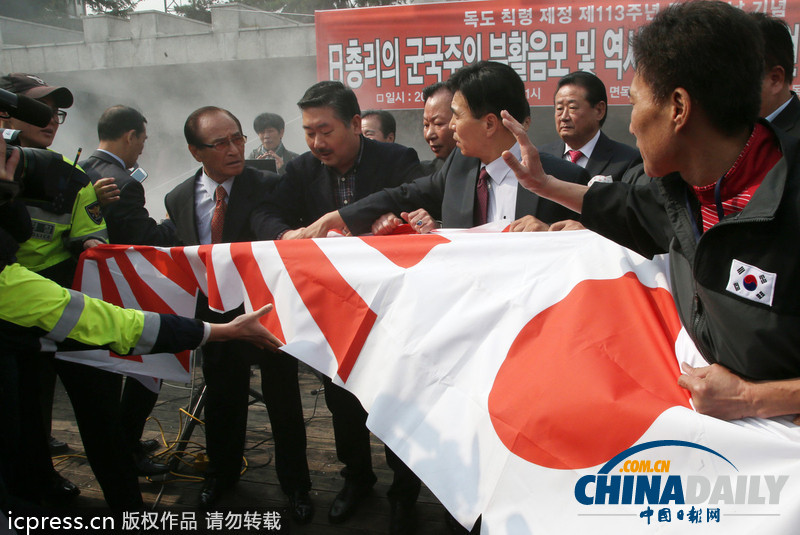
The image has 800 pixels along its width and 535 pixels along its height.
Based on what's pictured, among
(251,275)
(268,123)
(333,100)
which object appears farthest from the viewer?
(268,123)

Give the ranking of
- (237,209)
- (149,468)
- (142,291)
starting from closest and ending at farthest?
(142,291)
(237,209)
(149,468)

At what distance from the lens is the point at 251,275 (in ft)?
7.21

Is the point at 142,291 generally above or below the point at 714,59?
below

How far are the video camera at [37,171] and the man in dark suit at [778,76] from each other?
247 centimetres

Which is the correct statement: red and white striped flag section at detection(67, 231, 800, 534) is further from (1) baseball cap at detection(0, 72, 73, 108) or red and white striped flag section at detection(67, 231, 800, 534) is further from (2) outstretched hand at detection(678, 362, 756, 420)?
(1) baseball cap at detection(0, 72, 73, 108)

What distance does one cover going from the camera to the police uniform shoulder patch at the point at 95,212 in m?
2.59

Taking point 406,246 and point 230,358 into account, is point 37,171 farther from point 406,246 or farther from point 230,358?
point 406,246

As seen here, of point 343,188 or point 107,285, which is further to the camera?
point 343,188

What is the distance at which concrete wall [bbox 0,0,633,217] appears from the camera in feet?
27.4

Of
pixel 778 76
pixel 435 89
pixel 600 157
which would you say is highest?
pixel 435 89

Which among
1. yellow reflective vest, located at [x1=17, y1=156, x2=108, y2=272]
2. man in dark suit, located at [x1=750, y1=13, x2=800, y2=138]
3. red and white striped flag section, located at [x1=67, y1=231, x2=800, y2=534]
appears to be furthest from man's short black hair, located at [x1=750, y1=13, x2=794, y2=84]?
yellow reflective vest, located at [x1=17, y1=156, x2=108, y2=272]

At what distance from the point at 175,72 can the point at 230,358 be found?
24.7 feet

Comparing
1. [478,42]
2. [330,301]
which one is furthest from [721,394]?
[478,42]

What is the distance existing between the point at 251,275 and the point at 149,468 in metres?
1.50
